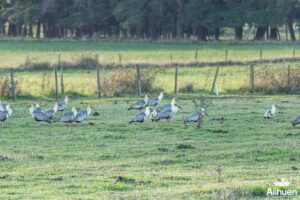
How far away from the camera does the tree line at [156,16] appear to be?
109m

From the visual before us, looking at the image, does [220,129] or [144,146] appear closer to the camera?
[144,146]

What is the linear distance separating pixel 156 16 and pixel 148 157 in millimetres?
100401

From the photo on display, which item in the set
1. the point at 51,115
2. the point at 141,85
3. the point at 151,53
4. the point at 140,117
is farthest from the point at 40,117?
the point at 151,53

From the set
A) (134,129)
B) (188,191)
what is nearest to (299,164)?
(188,191)

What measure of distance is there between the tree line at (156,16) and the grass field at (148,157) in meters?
76.8

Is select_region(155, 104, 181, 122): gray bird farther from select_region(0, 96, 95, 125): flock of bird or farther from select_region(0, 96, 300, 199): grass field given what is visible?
select_region(0, 96, 95, 125): flock of bird

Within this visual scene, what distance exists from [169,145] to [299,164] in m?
4.69

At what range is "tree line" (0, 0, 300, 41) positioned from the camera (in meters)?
109

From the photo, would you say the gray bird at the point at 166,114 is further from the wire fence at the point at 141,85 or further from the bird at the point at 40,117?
the wire fence at the point at 141,85

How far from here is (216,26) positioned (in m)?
112

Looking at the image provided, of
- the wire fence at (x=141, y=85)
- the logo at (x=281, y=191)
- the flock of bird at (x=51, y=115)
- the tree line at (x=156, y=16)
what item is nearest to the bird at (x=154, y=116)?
the flock of bird at (x=51, y=115)

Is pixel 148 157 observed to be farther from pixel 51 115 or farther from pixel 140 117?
pixel 51 115

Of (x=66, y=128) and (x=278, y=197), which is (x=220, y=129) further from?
(x=278, y=197)

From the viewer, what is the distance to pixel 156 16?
12150cm
